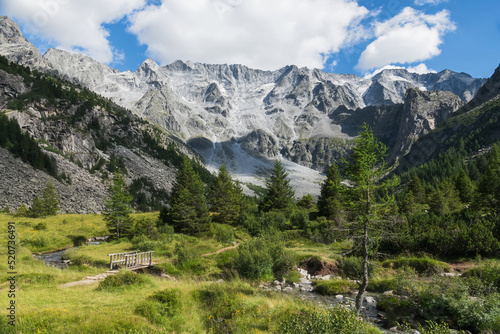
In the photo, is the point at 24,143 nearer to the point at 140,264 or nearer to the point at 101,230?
the point at 101,230

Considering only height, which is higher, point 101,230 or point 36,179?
point 36,179

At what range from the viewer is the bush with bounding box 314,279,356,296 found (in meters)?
20.6

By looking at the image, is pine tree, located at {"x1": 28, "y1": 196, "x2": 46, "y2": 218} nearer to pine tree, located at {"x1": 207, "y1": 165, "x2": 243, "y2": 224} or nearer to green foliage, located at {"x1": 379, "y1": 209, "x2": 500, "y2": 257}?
Result: pine tree, located at {"x1": 207, "y1": 165, "x2": 243, "y2": 224}

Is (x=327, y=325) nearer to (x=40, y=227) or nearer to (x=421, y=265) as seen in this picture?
(x=421, y=265)

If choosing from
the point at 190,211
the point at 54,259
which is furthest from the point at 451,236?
the point at 54,259

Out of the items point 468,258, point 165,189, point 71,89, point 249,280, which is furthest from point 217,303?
point 71,89

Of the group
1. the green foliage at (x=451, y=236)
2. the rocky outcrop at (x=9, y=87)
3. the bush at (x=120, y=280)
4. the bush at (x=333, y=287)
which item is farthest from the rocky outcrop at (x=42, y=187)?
the green foliage at (x=451, y=236)

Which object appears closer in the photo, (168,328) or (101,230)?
(168,328)

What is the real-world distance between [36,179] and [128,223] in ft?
187

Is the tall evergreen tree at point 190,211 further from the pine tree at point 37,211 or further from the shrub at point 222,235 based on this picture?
the pine tree at point 37,211

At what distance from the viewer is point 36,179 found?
7575cm

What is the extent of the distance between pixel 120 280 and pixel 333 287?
1620cm

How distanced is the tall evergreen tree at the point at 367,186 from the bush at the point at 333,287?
743 cm

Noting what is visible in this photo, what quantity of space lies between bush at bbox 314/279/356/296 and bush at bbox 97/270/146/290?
14.0m
